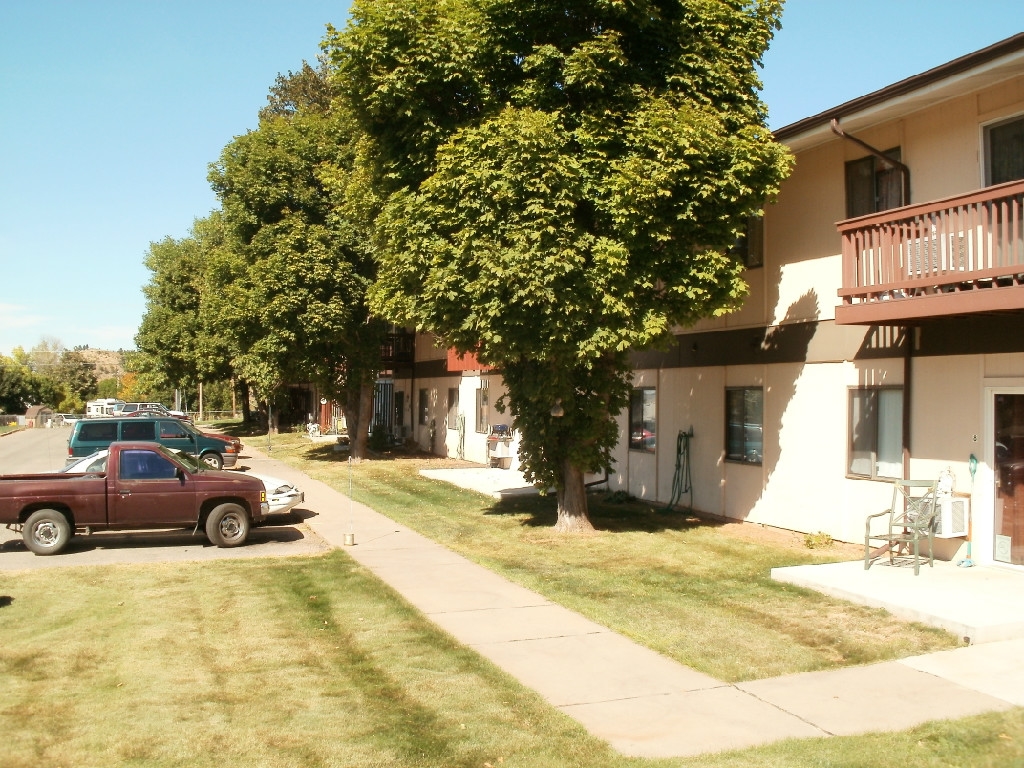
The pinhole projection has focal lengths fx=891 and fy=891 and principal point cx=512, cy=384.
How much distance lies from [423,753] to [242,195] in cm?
2523

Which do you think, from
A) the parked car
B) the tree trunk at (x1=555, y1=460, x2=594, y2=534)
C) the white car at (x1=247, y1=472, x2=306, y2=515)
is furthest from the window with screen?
the tree trunk at (x1=555, y1=460, x2=594, y2=534)

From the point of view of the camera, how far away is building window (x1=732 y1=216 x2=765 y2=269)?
15.2 meters

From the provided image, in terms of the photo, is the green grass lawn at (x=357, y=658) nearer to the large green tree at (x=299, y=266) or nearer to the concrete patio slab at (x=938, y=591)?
the concrete patio slab at (x=938, y=591)

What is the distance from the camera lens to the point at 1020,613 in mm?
8547

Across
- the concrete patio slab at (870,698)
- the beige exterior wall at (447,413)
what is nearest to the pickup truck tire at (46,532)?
the concrete patio slab at (870,698)

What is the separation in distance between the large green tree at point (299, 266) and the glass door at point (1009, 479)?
17846 millimetres

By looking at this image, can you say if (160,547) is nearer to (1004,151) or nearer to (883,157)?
(883,157)

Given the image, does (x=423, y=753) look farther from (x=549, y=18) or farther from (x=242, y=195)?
(x=242, y=195)

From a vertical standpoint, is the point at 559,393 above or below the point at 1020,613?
above

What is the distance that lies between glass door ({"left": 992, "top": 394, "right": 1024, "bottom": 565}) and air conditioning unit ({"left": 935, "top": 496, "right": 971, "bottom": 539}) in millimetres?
353

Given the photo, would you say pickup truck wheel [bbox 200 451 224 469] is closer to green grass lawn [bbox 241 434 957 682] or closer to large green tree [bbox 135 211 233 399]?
green grass lawn [bbox 241 434 957 682]

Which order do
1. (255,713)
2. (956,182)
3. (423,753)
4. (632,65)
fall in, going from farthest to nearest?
1. (632,65)
2. (956,182)
3. (255,713)
4. (423,753)

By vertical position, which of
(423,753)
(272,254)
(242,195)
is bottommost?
(423,753)

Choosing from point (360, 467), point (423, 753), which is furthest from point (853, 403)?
point (360, 467)
